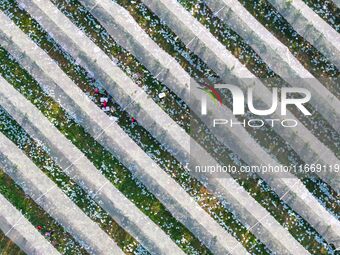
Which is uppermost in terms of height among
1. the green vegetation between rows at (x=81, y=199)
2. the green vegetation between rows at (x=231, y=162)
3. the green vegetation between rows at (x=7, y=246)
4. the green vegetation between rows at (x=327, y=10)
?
the green vegetation between rows at (x=327, y=10)

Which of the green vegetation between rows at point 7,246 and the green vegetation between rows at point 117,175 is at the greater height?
the green vegetation between rows at point 117,175

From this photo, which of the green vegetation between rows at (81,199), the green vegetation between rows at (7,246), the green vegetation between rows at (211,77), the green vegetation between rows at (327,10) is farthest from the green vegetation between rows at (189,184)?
the green vegetation between rows at (327,10)

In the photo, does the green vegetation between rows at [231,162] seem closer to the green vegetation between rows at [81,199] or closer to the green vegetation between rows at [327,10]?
the green vegetation between rows at [327,10]

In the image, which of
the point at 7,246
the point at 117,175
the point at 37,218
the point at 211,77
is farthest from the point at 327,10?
the point at 7,246

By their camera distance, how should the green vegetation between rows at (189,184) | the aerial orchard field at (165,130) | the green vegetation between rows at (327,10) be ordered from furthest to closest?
the green vegetation between rows at (327,10), the green vegetation between rows at (189,184), the aerial orchard field at (165,130)

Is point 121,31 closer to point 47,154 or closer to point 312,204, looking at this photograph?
point 47,154

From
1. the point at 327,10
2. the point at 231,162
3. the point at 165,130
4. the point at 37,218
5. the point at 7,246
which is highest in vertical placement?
the point at 327,10

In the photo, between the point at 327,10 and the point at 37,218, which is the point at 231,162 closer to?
the point at 327,10

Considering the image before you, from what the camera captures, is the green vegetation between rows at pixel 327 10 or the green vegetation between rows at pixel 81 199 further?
the green vegetation between rows at pixel 327 10

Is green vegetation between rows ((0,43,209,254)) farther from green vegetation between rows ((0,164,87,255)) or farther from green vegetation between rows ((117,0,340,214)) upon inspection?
green vegetation between rows ((117,0,340,214))

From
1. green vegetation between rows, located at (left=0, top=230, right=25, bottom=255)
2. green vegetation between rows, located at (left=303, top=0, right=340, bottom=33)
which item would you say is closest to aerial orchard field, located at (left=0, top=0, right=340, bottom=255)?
green vegetation between rows, located at (left=0, top=230, right=25, bottom=255)

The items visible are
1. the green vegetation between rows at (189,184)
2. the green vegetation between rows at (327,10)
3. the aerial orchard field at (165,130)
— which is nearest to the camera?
the aerial orchard field at (165,130)
